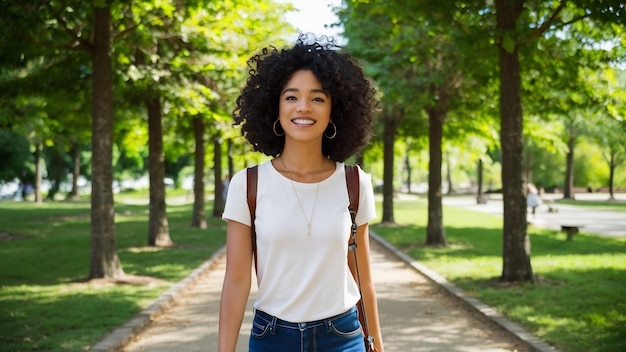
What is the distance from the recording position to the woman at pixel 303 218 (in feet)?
8.77

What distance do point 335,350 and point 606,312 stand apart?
698cm

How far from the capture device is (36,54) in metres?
12.1

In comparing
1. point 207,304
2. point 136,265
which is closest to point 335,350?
point 207,304

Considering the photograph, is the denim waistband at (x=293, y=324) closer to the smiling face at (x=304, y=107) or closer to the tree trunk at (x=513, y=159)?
the smiling face at (x=304, y=107)

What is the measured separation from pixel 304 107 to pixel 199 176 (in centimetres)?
2147

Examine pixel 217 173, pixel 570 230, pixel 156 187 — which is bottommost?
pixel 570 230

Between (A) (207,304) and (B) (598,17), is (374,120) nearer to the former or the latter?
(B) (598,17)

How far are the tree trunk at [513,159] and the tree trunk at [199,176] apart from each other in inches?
546

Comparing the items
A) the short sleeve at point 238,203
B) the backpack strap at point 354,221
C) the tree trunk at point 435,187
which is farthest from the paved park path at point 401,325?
the tree trunk at point 435,187

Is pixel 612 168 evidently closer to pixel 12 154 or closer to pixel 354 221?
pixel 12 154

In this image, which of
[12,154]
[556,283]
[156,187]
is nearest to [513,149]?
[556,283]

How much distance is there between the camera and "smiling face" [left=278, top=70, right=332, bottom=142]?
2801 millimetres

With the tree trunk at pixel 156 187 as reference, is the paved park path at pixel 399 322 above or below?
below

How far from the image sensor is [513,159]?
11.2m
